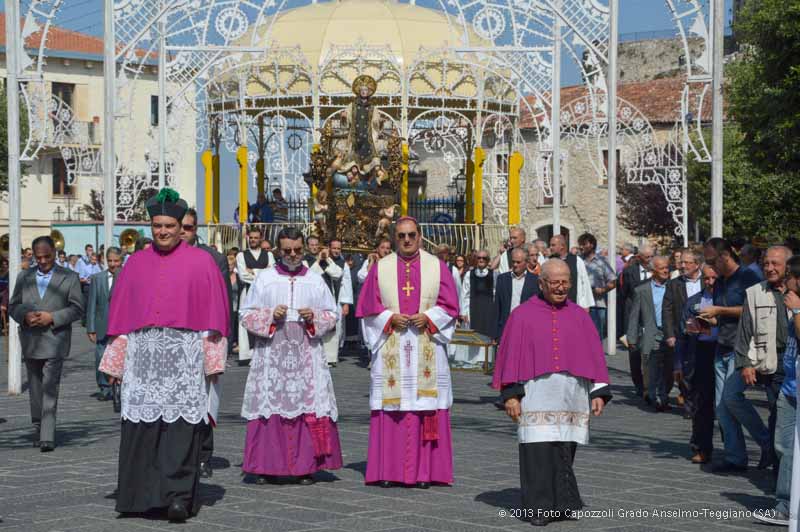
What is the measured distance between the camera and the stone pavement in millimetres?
8391

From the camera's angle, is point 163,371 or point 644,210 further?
point 644,210

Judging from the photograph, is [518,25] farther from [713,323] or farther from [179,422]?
[179,422]

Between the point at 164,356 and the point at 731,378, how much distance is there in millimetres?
4065

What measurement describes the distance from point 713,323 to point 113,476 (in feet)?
14.3

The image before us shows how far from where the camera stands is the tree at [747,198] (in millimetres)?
39616

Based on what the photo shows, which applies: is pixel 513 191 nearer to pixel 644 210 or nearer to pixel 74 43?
pixel 644 210

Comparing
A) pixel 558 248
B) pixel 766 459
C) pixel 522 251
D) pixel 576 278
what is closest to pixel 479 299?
pixel 576 278

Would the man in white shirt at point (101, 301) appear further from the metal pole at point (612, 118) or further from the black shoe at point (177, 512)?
the metal pole at point (612, 118)

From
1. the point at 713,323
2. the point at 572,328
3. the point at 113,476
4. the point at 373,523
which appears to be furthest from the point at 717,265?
the point at 113,476

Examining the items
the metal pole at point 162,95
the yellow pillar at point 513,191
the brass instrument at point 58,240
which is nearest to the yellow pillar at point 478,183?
the yellow pillar at point 513,191

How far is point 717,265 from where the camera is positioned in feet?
35.3

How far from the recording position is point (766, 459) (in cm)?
1053

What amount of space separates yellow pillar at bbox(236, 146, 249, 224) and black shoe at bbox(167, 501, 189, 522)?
17.5 meters

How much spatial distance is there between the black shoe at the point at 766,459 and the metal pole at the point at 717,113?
523 centimetres
